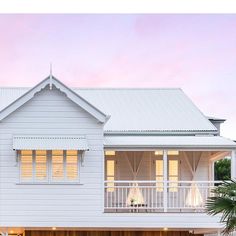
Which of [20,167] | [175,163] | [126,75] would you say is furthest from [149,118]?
[126,75]

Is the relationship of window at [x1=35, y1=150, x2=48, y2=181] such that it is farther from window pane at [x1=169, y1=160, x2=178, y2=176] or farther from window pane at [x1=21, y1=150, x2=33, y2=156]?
window pane at [x1=169, y1=160, x2=178, y2=176]

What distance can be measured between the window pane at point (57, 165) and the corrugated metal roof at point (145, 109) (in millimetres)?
3516

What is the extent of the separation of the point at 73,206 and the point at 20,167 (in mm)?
2500

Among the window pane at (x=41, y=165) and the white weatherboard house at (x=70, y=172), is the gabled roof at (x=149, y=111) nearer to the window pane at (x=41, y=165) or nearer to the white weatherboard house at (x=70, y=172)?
the white weatherboard house at (x=70, y=172)

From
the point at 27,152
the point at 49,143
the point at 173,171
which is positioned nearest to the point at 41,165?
the point at 27,152

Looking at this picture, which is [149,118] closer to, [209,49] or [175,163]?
[175,163]

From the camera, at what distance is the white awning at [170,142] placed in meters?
30.8

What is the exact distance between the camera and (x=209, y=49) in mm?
51844

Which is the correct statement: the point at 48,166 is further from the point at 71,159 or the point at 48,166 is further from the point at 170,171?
the point at 170,171

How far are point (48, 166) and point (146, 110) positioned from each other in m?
6.81

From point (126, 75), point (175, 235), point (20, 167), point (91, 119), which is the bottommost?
point (175, 235)

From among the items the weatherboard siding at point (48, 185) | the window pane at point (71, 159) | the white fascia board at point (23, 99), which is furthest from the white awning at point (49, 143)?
the white fascia board at point (23, 99)

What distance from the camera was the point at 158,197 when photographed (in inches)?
1309

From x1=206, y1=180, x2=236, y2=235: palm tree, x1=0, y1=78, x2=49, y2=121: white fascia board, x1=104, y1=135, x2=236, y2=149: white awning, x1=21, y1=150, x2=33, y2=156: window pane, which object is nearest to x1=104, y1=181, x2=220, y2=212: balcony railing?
x1=104, y1=135, x2=236, y2=149: white awning
